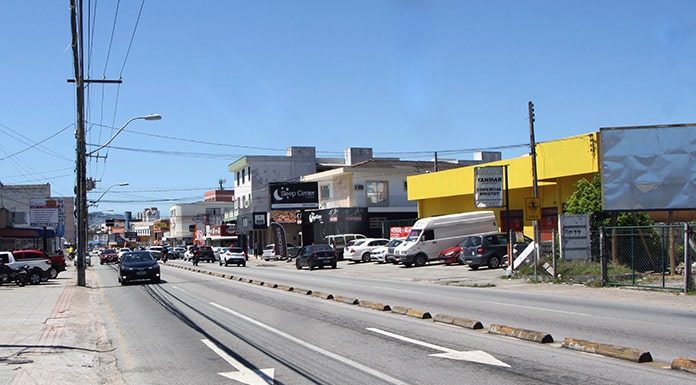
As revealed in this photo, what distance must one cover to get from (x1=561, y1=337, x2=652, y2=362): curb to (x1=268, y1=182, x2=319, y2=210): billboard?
193ft

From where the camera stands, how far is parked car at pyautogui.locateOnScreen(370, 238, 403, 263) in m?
45.6

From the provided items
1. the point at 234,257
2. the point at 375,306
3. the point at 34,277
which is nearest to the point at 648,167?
the point at 375,306

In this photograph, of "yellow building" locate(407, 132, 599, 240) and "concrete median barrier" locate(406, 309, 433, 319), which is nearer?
Answer: "concrete median barrier" locate(406, 309, 433, 319)

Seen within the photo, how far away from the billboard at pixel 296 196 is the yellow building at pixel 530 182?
17.1 metres

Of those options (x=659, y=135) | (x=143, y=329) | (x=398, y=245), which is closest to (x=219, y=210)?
(x=398, y=245)

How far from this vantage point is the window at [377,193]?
216 ft

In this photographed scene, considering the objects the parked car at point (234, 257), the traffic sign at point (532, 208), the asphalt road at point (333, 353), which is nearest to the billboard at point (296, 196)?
the parked car at point (234, 257)

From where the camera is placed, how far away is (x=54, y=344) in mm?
13641

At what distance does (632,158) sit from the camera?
98.5ft

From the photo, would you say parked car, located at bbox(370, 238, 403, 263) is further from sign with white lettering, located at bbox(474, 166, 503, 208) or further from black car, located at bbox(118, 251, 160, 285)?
black car, located at bbox(118, 251, 160, 285)

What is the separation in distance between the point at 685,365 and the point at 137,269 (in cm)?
2861

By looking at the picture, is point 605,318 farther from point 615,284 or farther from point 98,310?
point 98,310

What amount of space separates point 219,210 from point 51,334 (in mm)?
118516

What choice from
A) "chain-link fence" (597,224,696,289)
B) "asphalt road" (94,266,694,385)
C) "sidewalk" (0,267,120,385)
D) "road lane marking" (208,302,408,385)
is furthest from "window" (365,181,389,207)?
"road lane marking" (208,302,408,385)
